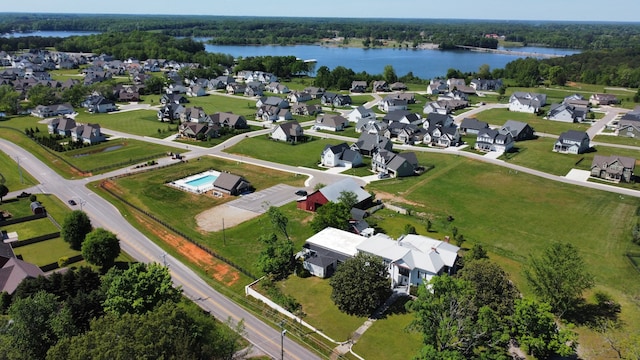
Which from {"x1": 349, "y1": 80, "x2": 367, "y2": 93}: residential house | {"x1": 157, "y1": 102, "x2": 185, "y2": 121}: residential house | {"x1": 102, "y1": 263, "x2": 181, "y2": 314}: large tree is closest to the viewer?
{"x1": 102, "y1": 263, "x2": 181, "y2": 314}: large tree

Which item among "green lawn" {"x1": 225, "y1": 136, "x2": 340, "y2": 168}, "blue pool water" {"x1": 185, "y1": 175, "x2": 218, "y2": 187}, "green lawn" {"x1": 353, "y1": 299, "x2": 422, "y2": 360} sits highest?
"green lawn" {"x1": 225, "y1": 136, "x2": 340, "y2": 168}

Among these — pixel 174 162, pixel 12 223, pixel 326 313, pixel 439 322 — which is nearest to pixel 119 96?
pixel 174 162

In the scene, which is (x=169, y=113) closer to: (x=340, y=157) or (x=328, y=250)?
(x=340, y=157)

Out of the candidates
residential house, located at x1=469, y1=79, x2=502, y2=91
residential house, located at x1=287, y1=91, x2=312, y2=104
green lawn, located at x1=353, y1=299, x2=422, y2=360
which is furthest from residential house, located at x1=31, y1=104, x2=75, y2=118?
residential house, located at x1=469, y1=79, x2=502, y2=91

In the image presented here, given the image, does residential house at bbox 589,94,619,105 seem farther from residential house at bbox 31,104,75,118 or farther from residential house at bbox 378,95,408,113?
residential house at bbox 31,104,75,118

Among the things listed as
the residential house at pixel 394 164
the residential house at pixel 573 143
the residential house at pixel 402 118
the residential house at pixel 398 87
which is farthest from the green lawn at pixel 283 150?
the residential house at pixel 398 87

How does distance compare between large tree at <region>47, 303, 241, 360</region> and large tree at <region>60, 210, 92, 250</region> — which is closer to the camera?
large tree at <region>47, 303, 241, 360</region>
